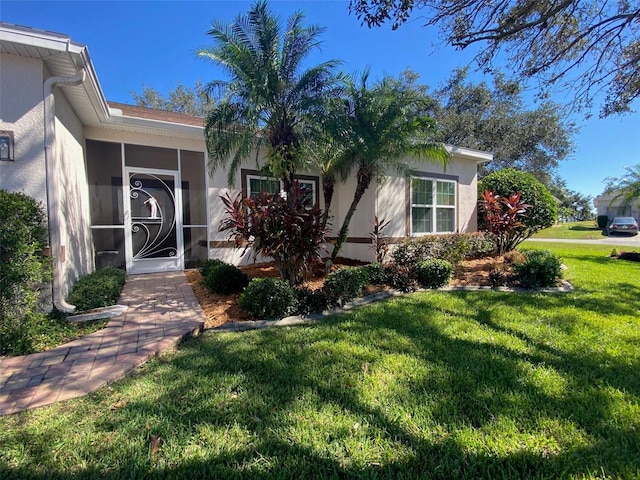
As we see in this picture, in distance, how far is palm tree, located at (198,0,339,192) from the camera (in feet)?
19.8

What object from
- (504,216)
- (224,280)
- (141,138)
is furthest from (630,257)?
(141,138)

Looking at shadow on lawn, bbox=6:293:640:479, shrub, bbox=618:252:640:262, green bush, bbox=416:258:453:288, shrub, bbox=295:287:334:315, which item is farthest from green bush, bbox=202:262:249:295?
shrub, bbox=618:252:640:262

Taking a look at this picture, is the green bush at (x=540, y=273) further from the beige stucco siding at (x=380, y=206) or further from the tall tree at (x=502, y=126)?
the tall tree at (x=502, y=126)

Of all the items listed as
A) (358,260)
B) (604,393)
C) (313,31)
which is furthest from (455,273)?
(313,31)

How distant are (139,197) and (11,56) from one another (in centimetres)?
396

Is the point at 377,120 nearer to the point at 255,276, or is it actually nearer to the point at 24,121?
the point at 255,276

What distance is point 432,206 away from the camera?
1041 cm

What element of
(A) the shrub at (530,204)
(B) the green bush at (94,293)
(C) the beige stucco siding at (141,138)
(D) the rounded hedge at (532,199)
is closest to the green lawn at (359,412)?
(B) the green bush at (94,293)

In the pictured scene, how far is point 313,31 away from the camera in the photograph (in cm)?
628

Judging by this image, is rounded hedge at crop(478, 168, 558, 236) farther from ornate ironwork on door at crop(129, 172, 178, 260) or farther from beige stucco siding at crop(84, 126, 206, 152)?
ornate ironwork on door at crop(129, 172, 178, 260)

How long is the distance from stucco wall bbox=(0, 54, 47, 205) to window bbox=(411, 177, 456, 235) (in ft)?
28.0

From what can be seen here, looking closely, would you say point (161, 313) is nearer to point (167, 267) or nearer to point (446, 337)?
point (167, 267)

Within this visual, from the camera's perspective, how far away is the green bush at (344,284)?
532cm

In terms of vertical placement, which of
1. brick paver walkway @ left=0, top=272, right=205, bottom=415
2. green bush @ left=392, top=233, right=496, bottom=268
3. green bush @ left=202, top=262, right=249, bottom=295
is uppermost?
green bush @ left=392, top=233, right=496, bottom=268
